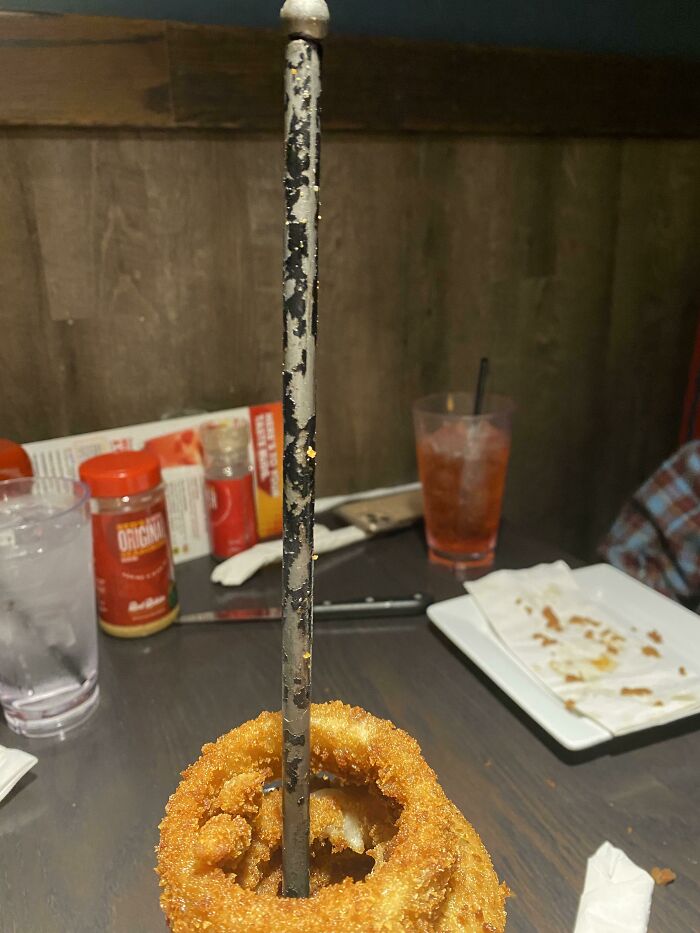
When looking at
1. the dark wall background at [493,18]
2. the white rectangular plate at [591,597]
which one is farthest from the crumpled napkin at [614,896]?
the dark wall background at [493,18]

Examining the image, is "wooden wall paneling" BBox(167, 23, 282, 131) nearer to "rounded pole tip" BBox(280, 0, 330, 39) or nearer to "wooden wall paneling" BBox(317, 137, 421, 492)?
"wooden wall paneling" BBox(317, 137, 421, 492)

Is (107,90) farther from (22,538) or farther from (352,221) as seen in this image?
(22,538)

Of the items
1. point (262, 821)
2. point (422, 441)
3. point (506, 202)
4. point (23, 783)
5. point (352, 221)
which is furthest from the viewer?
point (506, 202)

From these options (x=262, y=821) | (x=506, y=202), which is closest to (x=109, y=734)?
(x=262, y=821)

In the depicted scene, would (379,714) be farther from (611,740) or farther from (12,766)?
(12,766)

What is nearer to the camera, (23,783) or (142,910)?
(142,910)

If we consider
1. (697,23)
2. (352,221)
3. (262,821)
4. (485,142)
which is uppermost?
(697,23)

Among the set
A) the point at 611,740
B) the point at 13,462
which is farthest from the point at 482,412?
the point at 13,462
